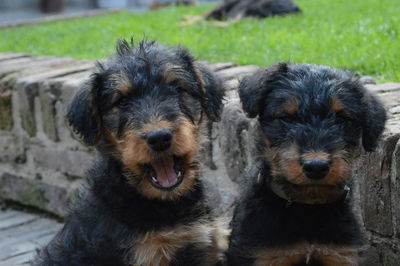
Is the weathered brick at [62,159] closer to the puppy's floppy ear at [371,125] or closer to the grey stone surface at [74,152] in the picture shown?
the grey stone surface at [74,152]

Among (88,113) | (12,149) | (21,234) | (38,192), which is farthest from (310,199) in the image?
(12,149)

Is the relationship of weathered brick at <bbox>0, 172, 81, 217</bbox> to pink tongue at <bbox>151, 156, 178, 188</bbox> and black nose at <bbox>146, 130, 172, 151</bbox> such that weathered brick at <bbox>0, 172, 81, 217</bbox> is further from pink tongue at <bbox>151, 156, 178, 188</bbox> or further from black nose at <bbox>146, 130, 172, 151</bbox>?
black nose at <bbox>146, 130, 172, 151</bbox>

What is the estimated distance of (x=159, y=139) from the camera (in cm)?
434

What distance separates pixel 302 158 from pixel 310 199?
0.36 metres

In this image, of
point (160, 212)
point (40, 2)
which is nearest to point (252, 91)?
point (160, 212)

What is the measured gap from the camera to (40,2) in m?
20.7

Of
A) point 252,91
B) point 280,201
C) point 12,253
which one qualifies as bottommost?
point 12,253

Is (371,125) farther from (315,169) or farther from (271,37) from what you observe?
(271,37)

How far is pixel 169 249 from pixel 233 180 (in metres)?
1.25

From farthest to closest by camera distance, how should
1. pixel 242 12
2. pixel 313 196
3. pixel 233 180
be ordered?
pixel 242 12 < pixel 233 180 < pixel 313 196

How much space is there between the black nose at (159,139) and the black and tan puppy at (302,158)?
25.2 inches

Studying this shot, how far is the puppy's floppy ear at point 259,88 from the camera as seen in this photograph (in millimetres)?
4672

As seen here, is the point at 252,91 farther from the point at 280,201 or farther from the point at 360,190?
the point at 360,190

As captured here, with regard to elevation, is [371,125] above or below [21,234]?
above
